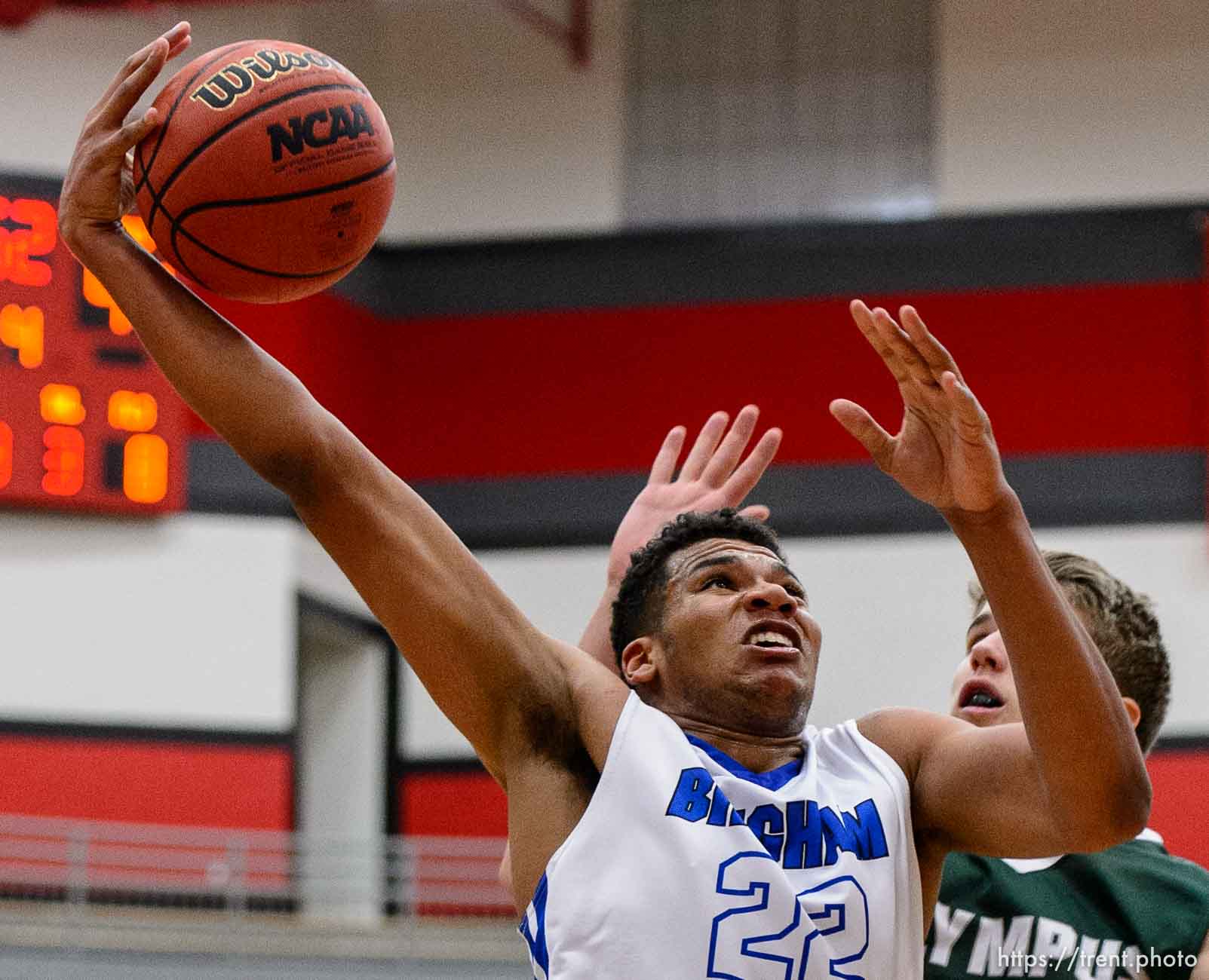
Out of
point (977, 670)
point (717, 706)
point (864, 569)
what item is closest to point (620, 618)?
point (717, 706)

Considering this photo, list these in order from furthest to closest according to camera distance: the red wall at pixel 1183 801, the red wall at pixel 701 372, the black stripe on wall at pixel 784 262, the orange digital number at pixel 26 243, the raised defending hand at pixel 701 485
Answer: the black stripe on wall at pixel 784 262
the red wall at pixel 701 372
the red wall at pixel 1183 801
the orange digital number at pixel 26 243
the raised defending hand at pixel 701 485

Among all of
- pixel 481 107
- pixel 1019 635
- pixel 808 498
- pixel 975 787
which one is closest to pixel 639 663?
pixel 975 787

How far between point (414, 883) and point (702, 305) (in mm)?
4484

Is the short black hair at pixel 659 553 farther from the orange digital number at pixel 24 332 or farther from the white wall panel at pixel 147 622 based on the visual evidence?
the white wall panel at pixel 147 622

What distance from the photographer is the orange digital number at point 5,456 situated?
34.4 feet

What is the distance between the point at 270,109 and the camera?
296 cm

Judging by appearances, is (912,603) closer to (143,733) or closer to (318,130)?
(143,733)

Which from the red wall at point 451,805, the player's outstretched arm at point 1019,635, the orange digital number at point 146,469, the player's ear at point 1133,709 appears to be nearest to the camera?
the player's outstretched arm at point 1019,635

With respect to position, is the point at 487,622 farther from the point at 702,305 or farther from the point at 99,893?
the point at 702,305

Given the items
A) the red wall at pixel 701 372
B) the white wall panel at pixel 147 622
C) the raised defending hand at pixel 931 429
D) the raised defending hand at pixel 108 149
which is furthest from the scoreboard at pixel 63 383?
the raised defending hand at pixel 931 429

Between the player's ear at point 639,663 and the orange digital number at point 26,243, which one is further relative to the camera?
the orange digital number at point 26,243

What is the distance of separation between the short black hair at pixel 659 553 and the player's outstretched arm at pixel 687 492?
0.26 m

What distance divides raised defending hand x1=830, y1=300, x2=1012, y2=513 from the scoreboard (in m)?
8.37

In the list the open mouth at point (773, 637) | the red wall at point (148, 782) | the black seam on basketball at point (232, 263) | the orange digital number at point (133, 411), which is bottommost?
the red wall at point (148, 782)
